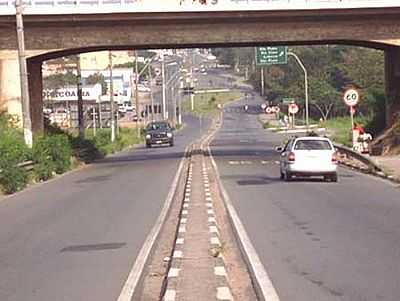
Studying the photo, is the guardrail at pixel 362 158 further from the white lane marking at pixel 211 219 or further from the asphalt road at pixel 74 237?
the white lane marking at pixel 211 219

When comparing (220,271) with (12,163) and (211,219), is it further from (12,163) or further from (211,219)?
(12,163)

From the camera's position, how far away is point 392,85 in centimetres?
5134

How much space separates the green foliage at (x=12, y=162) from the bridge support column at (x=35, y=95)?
417 inches

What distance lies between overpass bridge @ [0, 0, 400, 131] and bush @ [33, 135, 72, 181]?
16.5ft

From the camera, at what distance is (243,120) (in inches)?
5930

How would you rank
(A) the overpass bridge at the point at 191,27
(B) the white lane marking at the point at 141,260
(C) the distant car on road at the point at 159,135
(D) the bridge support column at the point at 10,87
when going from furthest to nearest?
1. (C) the distant car on road at the point at 159,135
2. (D) the bridge support column at the point at 10,87
3. (A) the overpass bridge at the point at 191,27
4. (B) the white lane marking at the point at 141,260

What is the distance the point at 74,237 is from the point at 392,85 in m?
36.7

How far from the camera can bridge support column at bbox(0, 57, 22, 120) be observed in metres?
47.6

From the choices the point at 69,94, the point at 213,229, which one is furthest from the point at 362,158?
the point at 69,94

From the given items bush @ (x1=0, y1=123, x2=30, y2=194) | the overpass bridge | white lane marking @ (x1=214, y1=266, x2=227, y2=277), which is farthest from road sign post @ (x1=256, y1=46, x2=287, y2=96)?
white lane marking @ (x1=214, y1=266, x2=227, y2=277)

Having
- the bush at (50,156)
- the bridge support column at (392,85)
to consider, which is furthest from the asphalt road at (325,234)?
the bridge support column at (392,85)

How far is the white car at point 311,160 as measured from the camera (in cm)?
3133

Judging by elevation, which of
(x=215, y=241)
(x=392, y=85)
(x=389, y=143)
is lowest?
(x=389, y=143)

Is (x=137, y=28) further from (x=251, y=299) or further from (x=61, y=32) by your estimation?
(x=251, y=299)
